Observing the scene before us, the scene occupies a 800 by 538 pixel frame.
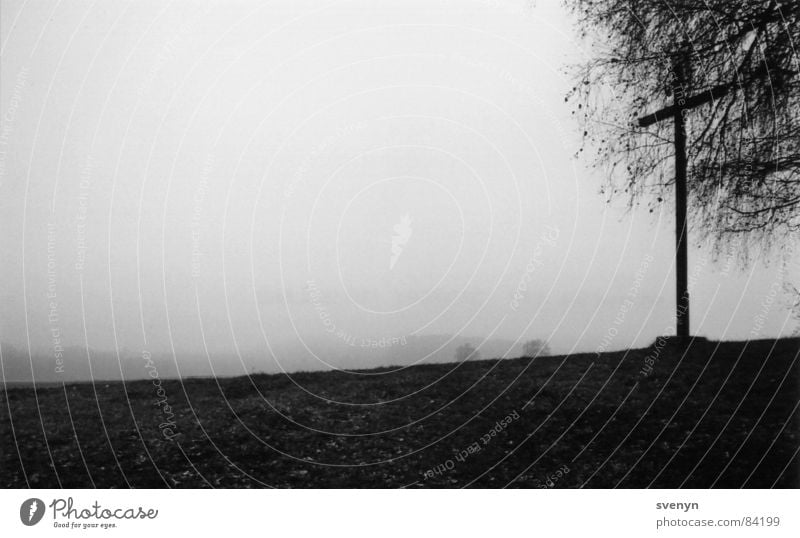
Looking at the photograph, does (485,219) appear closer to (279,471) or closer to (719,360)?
(719,360)

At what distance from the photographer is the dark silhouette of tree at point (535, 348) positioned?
546 cm

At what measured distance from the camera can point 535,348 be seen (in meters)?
5.48

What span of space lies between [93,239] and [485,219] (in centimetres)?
361

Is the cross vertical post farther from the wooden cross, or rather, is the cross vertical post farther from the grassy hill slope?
the grassy hill slope

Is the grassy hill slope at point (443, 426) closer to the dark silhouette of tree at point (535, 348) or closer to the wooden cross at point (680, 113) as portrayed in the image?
the dark silhouette of tree at point (535, 348)

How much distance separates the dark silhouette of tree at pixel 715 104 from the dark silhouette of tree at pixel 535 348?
61.4 inches

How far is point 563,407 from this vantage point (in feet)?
17.5

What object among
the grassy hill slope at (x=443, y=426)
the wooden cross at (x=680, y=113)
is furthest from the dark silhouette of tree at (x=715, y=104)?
the grassy hill slope at (x=443, y=426)
